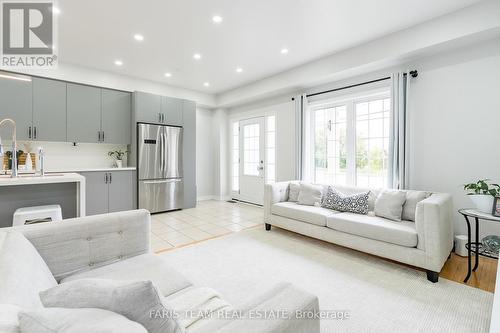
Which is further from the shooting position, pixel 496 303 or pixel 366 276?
pixel 366 276

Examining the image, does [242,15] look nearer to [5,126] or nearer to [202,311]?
[202,311]

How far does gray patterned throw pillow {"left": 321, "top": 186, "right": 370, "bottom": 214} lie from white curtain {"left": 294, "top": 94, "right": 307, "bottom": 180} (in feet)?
3.57

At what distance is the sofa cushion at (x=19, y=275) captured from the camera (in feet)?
2.50

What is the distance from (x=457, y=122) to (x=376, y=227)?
5.89 feet

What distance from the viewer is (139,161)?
4828 mm

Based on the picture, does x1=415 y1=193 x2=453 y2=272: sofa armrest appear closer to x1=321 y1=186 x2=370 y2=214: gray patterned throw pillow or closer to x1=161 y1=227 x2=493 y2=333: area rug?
x1=161 y1=227 x2=493 y2=333: area rug

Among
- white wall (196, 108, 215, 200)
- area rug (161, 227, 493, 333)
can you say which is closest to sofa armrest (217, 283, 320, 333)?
area rug (161, 227, 493, 333)

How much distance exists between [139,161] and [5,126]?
2008 mm

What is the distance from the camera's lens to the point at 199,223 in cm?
432

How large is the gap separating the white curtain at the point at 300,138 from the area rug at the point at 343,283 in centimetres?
157

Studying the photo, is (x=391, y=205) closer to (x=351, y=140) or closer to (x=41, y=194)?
(x=351, y=140)

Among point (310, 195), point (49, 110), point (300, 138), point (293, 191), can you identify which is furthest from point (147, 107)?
point (310, 195)

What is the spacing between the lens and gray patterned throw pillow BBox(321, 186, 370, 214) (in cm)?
320

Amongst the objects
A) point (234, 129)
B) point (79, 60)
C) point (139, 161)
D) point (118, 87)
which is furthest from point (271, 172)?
point (79, 60)
